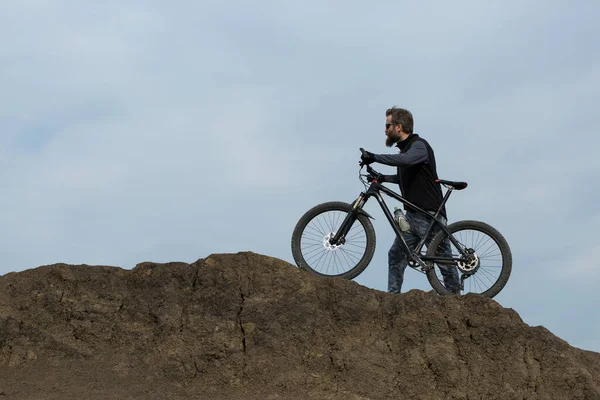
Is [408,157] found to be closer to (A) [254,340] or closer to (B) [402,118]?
(B) [402,118]

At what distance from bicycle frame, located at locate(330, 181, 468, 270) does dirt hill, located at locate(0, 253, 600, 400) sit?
2.51 ft

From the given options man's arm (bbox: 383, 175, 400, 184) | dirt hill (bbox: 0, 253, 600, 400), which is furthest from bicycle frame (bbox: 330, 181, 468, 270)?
→ dirt hill (bbox: 0, 253, 600, 400)

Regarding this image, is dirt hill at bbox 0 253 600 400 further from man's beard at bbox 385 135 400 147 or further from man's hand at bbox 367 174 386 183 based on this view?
man's beard at bbox 385 135 400 147

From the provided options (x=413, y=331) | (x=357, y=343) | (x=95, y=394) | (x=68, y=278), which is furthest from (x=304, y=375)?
(x=68, y=278)

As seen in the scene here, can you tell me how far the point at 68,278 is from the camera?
1189 cm

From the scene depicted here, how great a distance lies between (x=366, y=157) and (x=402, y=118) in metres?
0.97

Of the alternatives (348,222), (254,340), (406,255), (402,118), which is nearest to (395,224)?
(406,255)

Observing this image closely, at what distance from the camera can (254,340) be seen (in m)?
11.4

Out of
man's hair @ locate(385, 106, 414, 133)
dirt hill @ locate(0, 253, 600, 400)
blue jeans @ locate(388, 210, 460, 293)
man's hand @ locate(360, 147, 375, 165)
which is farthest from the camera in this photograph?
man's hair @ locate(385, 106, 414, 133)

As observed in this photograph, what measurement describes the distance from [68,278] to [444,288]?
5.04m

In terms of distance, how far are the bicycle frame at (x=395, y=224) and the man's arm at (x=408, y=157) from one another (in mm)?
467

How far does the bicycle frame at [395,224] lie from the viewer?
12445 millimetres

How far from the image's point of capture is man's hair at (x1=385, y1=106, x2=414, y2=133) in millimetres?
12945

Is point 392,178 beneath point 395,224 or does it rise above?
above
